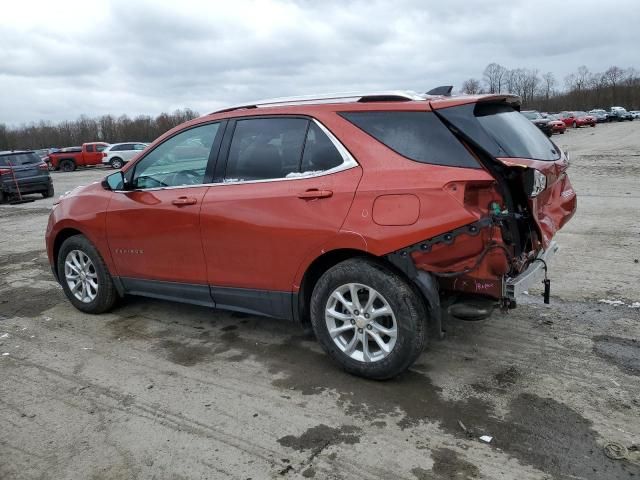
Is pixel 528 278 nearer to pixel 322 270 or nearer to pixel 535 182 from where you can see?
pixel 535 182

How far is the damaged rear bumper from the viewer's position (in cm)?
333

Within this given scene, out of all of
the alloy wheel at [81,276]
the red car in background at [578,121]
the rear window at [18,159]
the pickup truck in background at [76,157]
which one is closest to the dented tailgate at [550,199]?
the alloy wheel at [81,276]

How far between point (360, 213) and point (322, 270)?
0.60 meters

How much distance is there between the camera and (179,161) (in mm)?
4559

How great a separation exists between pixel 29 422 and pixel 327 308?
1.98 metres

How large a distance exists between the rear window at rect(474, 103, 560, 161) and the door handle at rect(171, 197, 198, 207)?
7.13 ft

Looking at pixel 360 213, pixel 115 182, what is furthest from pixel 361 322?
pixel 115 182

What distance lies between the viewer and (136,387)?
3.74 m

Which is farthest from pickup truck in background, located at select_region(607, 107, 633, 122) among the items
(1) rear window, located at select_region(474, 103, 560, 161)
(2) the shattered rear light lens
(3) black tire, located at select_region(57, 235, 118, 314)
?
(3) black tire, located at select_region(57, 235, 118, 314)

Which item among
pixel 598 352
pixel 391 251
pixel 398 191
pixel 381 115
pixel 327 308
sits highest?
pixel 381 115

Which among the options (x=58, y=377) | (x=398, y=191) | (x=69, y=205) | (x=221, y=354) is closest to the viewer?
(x=398, y=191)

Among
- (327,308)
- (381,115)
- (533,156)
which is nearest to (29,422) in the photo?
(327,308)

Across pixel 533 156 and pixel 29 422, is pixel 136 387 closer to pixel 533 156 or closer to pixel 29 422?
pixel 29 422

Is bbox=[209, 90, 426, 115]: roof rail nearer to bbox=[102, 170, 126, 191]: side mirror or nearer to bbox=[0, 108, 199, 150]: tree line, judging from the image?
bbox=[102, 170, 126, 191]: side mirror
